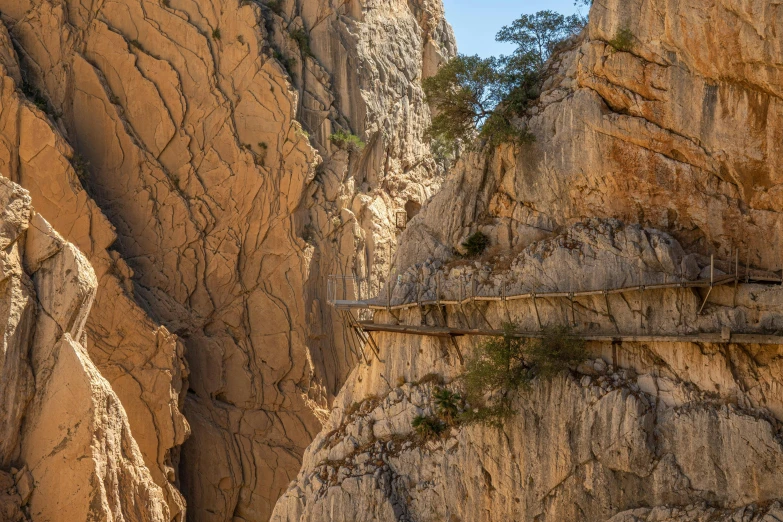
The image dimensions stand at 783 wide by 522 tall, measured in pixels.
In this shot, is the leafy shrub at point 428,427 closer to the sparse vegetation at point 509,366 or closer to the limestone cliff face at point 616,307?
the limestone cliff face at point 616,307

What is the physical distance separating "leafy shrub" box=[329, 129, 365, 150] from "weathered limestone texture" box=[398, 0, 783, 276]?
13.6 m

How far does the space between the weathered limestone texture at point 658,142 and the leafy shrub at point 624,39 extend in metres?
0.13

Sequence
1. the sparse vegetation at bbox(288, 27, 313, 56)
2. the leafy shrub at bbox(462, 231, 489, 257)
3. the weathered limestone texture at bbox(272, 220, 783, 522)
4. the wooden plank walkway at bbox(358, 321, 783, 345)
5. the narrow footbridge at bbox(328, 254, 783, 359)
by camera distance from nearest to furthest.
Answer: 1. the weathered limestone texture at bbox(272, 220, 783, 522)
2. the wooden plank walkway at bbox(358, 321, 783, 345)
3. the narrow footbridge at bbox(328, 254, 783, 359)
4. the leafy shrub at bbox(462, 231, 489, 257)
5. the sparse vegetation at bbox(288, 27, 313, 56)

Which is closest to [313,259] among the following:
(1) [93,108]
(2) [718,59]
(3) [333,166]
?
(3) [333,166]

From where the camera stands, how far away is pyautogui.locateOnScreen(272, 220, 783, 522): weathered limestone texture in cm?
2564

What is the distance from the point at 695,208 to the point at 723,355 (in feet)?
14.0

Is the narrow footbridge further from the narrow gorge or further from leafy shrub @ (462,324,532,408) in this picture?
leafy shrub @ (462,324,532,408)

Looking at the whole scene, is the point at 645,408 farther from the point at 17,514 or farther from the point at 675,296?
the point at 17,514

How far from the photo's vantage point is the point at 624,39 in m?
28.9

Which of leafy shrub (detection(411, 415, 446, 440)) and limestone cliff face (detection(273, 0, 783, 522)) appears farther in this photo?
leafy shrub (detection(411, 415, 446, 440))

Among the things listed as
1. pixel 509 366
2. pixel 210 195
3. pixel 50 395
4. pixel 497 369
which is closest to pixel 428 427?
pixel 497 369

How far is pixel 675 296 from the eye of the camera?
27.7m

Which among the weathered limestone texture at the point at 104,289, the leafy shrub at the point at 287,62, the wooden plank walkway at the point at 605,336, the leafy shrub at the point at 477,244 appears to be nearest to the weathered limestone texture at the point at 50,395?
the wooden plank walkway at the point at 605,336

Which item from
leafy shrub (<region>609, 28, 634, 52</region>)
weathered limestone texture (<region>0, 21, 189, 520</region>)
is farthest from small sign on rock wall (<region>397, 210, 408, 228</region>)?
leafy shrub (<region>609, 28, 634, 52</region>)
